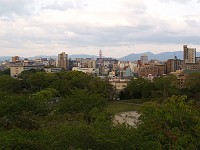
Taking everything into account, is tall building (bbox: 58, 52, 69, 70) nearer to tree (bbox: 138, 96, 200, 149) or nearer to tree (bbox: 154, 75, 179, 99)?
tree (bbox: 154, 75, 179, 99)

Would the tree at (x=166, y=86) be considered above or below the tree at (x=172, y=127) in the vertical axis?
below

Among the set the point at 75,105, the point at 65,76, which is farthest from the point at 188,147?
the point at 65,76

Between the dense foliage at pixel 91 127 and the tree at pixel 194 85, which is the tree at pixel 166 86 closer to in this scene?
the tree at pixel 194 85

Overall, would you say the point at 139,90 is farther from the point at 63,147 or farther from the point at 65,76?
the point at 63,147

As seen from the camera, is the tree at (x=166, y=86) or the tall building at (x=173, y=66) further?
the tall building at (x=173, y=66)

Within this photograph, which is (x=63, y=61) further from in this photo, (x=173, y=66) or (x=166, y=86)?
(x=166, y=86)

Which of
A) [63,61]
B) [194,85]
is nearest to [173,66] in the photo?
[63,61]

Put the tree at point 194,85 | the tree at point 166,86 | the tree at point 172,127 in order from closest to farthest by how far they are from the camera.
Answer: the tree at point 172,127 < the tree at point 166,86 < the tree at point 194,85

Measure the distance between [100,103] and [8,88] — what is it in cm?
2481

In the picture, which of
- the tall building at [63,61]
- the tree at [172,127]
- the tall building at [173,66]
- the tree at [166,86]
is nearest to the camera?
the tree at [172,127]

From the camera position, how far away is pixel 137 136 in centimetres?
1144

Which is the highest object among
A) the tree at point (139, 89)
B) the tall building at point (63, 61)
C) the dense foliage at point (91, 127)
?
the tall building at point (63, 61)

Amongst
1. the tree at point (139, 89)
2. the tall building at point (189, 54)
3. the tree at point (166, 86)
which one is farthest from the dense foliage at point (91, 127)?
the tall building at point (189, 54)

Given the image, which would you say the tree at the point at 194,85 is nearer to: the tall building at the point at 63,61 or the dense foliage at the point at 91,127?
the dense foliage at the point at 91,127
